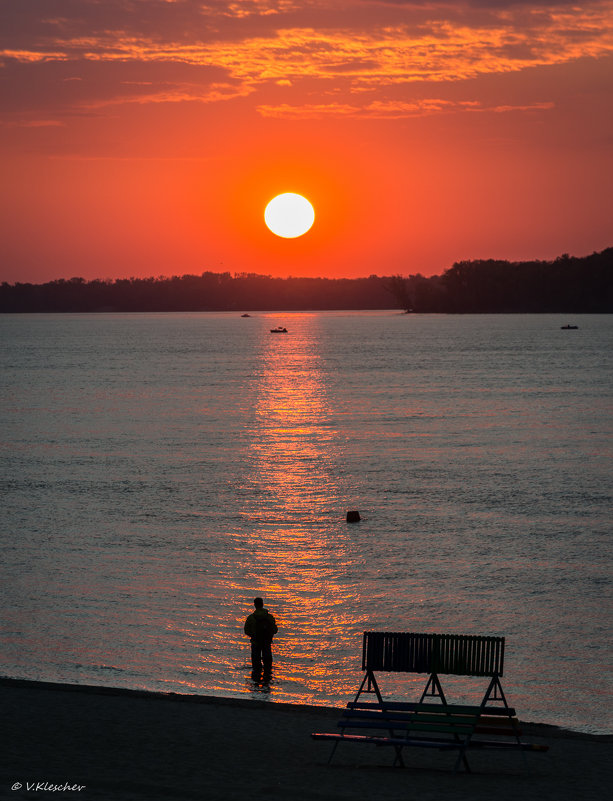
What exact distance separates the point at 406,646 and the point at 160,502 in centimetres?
3441

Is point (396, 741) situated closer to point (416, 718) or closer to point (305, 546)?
point (416, 718)

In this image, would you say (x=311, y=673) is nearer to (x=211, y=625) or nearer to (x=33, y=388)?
(x=211, y=625)

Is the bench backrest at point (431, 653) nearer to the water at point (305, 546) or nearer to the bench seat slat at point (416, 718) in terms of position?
the bench seat slat at point (416, 718)

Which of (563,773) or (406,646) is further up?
(406,646)

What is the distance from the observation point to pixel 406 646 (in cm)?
1375

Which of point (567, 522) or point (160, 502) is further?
point (160, 502)

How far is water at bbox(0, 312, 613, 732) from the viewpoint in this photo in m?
23.4

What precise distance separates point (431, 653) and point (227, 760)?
305cm

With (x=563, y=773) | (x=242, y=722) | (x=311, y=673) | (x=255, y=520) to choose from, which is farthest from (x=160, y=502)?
(x=563, y=773)

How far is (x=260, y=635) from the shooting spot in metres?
21.0

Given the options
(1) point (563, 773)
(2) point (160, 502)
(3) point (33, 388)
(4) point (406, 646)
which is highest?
(3) point (33, 388)

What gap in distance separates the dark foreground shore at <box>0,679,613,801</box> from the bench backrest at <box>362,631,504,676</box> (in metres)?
1.21

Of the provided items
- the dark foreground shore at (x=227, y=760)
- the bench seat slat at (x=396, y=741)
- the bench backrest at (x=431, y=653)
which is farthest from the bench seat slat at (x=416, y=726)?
the bench backrest at (x=431, y=653)

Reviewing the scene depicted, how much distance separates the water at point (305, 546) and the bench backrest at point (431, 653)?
6.74m
